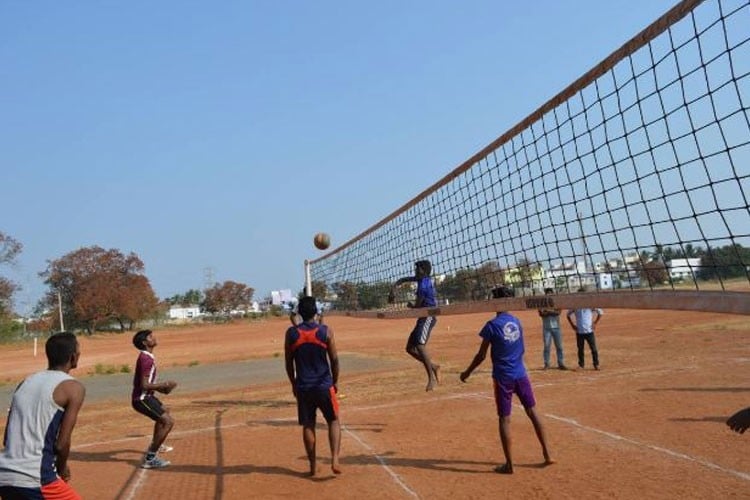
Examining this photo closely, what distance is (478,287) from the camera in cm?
1064

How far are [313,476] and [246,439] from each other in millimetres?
2694

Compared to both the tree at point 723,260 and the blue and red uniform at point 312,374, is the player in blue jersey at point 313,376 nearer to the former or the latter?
the blue and red uniform at point 312,374

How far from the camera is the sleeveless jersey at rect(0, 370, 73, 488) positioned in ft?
13.2

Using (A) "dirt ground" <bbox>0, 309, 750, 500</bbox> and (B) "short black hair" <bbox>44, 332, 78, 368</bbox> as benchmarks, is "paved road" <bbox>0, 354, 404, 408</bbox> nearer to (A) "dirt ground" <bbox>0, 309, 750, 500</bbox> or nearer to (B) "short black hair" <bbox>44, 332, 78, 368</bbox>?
(A) "dirt ground" <bbox>0, 309, 750, 500</bbox>

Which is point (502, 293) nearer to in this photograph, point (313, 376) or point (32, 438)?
point (313, 376)

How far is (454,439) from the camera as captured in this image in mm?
8773

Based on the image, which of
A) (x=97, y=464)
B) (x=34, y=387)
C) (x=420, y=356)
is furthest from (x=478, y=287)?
(x=34, y=387)

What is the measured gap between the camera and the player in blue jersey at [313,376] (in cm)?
720

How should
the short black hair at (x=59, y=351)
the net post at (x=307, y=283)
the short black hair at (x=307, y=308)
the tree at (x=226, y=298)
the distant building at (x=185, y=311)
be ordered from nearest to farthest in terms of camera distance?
the short black hair at (x=59, y=351) < the short black hair at (x=307, y=308) < the net post at (x=307, y=283) < the tree at (x=226, y=298) < the distant building at (x=185, y=311)

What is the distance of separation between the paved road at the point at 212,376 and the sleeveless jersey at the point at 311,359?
36.1 feet

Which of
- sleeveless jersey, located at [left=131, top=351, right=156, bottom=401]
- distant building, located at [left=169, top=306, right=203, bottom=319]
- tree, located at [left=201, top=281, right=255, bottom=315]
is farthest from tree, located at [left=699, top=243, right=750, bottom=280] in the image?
distant building, located at [left=169, top=306, right=203, bottom=319]

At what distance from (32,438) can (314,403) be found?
11.4 ft

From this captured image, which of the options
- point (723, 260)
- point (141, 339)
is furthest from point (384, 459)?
point (723, 260)

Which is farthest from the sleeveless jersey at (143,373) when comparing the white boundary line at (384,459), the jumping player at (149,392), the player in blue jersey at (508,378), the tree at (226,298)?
the tree at (226,298)
